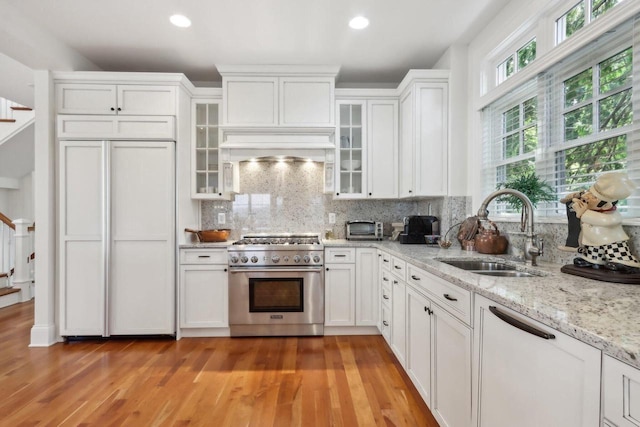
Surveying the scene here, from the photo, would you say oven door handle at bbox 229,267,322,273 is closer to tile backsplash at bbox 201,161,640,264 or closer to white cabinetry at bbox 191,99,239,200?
tile backsplash at bbox 201,161,640,264

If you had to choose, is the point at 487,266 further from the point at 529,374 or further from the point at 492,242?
the point at 529,374

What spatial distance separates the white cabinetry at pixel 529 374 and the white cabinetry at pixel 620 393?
0.02m

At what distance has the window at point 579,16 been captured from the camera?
1.63m

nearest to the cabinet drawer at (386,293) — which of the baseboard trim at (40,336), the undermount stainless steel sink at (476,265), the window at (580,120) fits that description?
the undermount stainless steel sink at (476,265)

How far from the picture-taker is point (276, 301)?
10.00ft

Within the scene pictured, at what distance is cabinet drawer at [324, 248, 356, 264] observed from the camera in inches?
121

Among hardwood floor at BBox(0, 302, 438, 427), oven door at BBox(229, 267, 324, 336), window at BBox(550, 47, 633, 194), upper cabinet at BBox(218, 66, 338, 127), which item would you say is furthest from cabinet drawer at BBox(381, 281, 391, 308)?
upper cabinet at BBox(218, 66, 338, 127)

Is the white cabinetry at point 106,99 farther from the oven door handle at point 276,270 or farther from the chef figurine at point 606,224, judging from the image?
the chef figurine at point 606,224

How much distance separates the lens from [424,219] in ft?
9.80

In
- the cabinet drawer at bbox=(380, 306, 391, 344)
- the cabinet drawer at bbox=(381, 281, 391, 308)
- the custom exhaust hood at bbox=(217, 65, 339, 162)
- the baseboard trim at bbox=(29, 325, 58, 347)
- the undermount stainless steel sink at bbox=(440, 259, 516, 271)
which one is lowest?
the baseboard trim at bbox=(29, 325, 58, 347)

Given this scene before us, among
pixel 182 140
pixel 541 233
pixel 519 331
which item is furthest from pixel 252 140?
pixel 519 331

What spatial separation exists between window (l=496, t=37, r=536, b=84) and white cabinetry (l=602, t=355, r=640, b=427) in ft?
7.15

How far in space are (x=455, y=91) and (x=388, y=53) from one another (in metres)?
0.76

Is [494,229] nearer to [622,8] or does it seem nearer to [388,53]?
[622,8]
